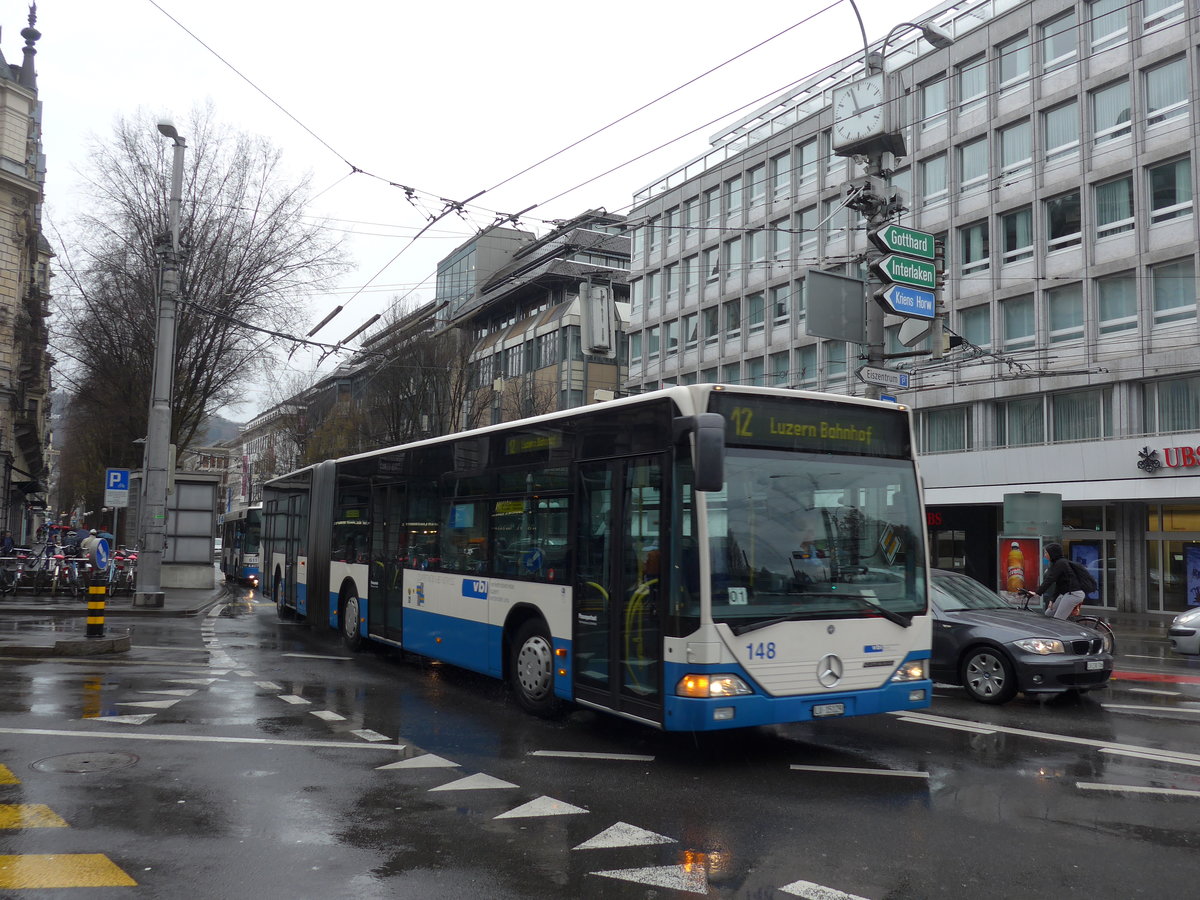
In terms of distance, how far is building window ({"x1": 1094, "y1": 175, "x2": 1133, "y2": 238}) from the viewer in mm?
28797

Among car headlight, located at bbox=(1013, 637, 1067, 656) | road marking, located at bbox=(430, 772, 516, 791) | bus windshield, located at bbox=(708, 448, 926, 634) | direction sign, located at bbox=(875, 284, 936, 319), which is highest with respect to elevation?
direction sign, located at bbox=(875, 284, 936, 319)

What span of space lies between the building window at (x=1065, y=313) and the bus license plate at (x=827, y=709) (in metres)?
26.2

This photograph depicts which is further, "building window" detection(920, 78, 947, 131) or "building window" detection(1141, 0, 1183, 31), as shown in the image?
"building window" detection(920, 78, 947, 131)

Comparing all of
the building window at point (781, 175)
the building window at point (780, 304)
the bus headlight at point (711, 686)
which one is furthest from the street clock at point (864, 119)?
the building window at point (781, 175)

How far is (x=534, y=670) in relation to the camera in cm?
922

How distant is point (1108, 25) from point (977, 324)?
31.0 feet

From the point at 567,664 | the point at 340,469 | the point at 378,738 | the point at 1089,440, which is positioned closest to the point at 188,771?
the point at 378,738

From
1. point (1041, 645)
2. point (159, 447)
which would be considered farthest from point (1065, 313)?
point (159, 447)

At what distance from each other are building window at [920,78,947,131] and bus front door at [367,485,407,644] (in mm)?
28025

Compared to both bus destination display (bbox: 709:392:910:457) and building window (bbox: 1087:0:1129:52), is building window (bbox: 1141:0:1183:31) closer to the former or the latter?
building window (bbox: 1087:0:1129:52)

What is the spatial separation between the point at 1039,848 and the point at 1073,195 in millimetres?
29196

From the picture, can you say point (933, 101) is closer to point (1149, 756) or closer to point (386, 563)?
point (386, 563)

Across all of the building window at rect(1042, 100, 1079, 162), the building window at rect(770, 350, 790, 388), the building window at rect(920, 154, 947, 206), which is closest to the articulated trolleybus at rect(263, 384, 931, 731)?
the building window at rect(1042, 100, 1079, 162)

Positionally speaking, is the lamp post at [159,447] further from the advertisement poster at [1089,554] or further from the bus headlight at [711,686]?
the advertisement poster at [1089,554]
